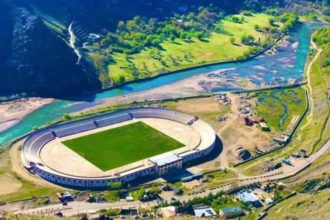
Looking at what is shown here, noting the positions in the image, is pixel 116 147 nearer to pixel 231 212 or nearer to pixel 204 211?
pixel 204 211

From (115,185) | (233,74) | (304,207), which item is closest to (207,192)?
(115,185)

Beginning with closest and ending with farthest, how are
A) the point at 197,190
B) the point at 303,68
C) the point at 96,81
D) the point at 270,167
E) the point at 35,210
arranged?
the point at 35,210 → the point at 197,190 → the point at 270,167 → the point at 96,81 → the point at 303,68

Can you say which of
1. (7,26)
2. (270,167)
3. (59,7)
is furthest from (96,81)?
(270,167)

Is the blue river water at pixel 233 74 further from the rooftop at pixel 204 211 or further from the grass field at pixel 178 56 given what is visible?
the rooftop at pixel 204 211

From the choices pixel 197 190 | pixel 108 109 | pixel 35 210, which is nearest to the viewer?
pixel 35 210

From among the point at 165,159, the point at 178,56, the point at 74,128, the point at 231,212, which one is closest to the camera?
the point at 231,212

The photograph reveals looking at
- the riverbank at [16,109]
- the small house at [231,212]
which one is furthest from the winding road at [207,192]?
the riverbank at [16,109]

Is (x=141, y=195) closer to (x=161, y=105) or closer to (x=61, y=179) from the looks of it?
(x=61, y=179)
